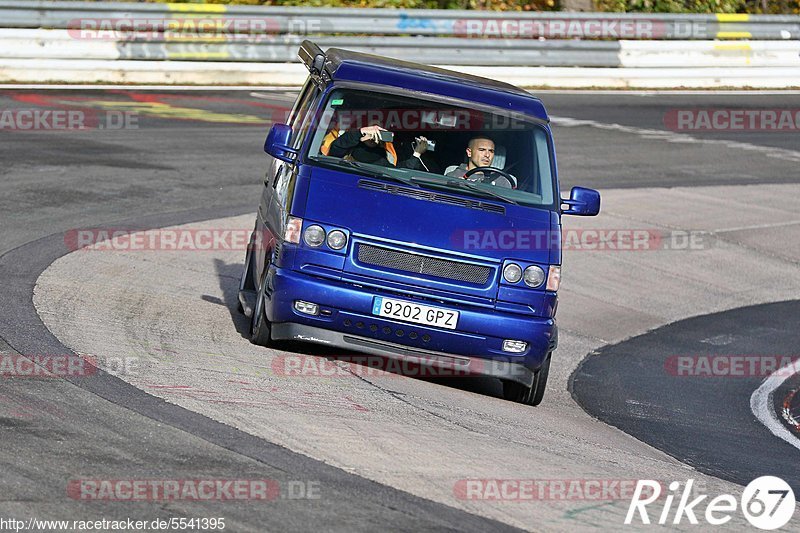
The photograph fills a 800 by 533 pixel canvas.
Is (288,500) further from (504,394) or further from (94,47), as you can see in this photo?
(94,47)

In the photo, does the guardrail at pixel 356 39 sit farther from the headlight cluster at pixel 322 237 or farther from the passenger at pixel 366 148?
the headlight cluster at pixel 322 237

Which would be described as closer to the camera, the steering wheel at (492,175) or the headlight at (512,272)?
the headlight at (512,272)

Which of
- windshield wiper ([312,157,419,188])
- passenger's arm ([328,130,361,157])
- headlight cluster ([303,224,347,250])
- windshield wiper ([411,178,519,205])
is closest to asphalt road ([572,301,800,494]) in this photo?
windshield wiper ([411,178,519,205])

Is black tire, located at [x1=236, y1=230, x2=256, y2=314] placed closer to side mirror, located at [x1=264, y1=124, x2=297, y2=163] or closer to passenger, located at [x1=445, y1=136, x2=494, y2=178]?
side mirror, located at [x1=264, y1=124, x2=297, y2=163]

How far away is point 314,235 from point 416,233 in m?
0.66

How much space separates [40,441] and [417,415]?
238 cm

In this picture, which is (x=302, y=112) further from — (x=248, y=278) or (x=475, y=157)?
(x=475, y=157)

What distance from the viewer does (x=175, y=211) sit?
13570 mm

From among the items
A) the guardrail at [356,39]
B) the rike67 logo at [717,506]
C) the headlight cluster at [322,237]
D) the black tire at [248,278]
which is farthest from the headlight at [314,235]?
the guardrail at [356,39]

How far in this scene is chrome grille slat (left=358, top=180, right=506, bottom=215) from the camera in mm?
8523

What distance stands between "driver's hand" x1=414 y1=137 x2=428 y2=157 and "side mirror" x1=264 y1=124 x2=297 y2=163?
86cm

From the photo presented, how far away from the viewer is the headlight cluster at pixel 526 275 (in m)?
8.41

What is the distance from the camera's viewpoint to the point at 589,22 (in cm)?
2559

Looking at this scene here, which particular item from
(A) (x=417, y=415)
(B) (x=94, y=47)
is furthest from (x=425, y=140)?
(B) (x=94, y=47)
